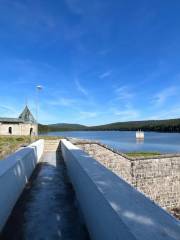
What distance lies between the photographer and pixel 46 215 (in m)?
5.08

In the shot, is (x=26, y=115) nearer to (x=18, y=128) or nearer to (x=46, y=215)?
(x=18, y=128)

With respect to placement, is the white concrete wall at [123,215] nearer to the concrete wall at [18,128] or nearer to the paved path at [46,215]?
the paved path at [46,215]

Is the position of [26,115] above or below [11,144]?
above

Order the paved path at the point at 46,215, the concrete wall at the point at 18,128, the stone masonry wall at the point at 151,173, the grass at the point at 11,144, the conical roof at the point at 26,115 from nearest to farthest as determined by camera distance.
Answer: the paved path at the point at 46,215 < the grass at the point at 11,144 < the stone masonry wall at the point at 151,173 < the concrete wall at the point at 18,128 < the conical roof at the point at 26,115

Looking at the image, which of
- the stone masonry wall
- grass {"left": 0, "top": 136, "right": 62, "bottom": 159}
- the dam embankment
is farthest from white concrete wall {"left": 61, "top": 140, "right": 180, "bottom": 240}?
the stone masonry wall

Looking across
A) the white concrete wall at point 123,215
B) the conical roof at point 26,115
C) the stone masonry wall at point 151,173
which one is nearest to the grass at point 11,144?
the stone masonry wall at point 151,173

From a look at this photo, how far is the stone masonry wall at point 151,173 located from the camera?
21.6 meters

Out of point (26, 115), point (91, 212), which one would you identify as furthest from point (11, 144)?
point (26, 115)

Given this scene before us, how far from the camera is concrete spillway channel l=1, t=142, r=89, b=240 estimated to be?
4270 mm

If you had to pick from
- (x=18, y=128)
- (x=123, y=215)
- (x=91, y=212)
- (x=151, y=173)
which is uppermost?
(x=18, y=128)

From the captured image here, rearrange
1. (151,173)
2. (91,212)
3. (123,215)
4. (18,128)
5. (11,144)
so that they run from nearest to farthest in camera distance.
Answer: (123,215), (91,212), (11,144), (151,173), (18,128)

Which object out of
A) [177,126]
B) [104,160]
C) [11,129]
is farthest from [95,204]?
[177,126]

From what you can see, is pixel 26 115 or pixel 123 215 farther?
pixel 26 115

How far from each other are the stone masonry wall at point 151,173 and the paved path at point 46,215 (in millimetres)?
14056
